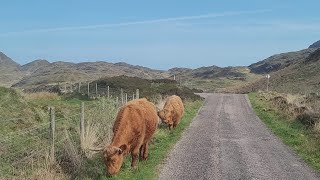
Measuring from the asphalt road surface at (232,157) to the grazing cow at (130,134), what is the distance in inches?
40.4

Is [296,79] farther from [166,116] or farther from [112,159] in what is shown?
[112,159]

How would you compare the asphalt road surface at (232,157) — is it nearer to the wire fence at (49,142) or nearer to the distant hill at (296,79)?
the wire fence at (49,142)

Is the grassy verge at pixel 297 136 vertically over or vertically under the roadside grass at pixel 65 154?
under

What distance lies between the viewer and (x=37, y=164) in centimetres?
1222

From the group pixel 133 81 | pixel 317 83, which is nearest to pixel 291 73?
pixel 317 83

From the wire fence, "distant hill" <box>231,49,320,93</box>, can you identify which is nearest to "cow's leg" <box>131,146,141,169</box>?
the wire fence

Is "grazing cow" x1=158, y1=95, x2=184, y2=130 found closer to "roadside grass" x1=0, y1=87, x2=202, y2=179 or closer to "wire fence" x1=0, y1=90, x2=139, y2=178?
"roadside grass" x1=0, y1=87, x2=202, y2=179

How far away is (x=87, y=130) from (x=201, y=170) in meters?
3.96

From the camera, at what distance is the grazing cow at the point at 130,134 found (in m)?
11.9

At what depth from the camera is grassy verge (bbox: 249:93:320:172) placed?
1625 centimetres

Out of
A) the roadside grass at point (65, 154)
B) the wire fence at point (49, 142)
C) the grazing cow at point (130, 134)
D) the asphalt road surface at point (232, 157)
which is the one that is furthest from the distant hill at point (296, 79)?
the grazing cow at point (130, 134)

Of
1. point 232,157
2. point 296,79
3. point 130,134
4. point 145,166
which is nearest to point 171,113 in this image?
point 232,157

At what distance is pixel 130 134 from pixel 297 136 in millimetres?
10259

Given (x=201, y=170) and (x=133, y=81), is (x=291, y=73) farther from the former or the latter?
(x=201, y=170)
